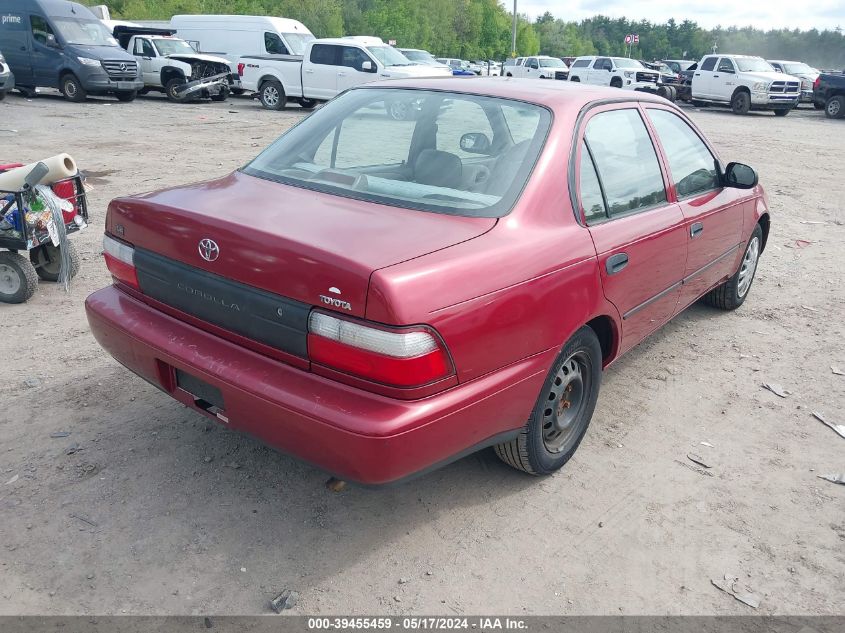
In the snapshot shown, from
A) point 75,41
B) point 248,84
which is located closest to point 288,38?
point 248,84

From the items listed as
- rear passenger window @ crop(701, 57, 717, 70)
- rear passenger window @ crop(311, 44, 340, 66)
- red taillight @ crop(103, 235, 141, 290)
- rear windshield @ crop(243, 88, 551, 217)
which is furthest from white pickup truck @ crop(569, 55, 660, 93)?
red taillight @ crop(103, 235, 141, 290)

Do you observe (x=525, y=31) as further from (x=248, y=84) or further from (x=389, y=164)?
(x=389, y=164)

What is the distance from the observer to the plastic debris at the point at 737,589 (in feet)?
8.72

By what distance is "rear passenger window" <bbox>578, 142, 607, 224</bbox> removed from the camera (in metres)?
3.19

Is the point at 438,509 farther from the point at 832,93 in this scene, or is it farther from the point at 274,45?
the point at 832,93

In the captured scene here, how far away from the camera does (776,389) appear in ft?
14.3

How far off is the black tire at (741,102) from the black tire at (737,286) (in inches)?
828

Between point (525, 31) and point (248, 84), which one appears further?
point (525, 31)

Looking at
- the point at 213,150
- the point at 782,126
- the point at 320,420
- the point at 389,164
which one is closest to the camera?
the point at 320,420

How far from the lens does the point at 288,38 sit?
2352 cm

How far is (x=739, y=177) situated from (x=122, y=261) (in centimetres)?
364

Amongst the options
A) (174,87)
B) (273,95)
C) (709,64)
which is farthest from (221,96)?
(709,64)

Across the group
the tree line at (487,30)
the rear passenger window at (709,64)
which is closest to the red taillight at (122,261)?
the rear passenger window at (709,64)

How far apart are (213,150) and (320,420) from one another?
37.2 ft
